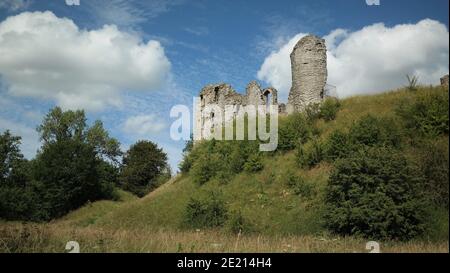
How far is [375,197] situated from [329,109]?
40.5 ft

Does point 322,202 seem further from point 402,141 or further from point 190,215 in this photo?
point 190,215

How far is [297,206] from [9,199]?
2960cm

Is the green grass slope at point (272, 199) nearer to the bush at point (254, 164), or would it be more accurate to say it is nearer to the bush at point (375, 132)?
the bush at point (254, 164)

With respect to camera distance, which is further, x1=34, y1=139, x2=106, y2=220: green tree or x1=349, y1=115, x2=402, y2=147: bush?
x1=34, y1=139, x2=106, y2=220: green tree

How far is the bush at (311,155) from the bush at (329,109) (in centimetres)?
345

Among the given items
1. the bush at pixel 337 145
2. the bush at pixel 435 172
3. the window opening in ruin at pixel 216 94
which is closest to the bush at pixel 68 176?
the window opening in ruin at pixel 216 94

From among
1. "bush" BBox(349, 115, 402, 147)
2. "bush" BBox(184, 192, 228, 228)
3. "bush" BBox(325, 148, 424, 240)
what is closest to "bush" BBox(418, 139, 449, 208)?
"bush" BBox(325, 148, 424, 240)

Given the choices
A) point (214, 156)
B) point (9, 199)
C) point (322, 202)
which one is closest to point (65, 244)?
point (322, 202)

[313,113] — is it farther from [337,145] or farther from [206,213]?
[206,213]

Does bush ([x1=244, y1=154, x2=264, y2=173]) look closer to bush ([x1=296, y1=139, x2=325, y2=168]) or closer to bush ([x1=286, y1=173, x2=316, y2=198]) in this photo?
bush ([x1=296, y1=139, x2=325, y2=168])

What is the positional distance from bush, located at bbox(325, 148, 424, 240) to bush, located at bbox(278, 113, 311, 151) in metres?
8.63

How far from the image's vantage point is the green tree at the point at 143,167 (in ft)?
187

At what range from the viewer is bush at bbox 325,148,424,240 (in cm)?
1302

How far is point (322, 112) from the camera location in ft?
82.7
